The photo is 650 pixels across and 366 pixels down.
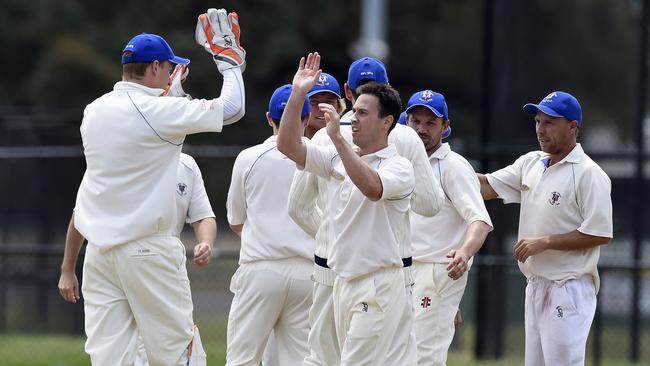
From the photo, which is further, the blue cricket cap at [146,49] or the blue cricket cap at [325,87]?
the blue cricket cap at [325,87]

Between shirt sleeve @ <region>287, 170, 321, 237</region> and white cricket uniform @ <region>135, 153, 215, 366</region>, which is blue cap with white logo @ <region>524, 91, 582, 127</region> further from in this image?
white cricket uniform @ <region>135, 153, 215, 366</region>

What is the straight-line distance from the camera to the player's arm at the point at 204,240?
25.1 feet

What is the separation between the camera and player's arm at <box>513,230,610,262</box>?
24.8ft

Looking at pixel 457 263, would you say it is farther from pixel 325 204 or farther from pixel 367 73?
pixel 367 73

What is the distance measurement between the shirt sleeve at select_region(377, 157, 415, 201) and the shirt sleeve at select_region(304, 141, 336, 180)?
0.26 meters

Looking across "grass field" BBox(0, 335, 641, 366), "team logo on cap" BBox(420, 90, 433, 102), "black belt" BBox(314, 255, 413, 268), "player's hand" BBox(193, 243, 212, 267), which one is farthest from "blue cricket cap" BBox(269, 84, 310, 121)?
"grass field" BBox(0, 335, 641, 366)

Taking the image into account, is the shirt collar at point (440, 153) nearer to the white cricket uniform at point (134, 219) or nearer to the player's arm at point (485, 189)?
the player's arm at point (485, 189)

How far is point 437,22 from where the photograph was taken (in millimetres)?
29016

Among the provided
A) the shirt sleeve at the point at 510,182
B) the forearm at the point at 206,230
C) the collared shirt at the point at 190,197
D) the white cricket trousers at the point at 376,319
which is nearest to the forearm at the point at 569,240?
the shirt sleeve at the point at 510,182

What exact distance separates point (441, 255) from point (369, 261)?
129 cm

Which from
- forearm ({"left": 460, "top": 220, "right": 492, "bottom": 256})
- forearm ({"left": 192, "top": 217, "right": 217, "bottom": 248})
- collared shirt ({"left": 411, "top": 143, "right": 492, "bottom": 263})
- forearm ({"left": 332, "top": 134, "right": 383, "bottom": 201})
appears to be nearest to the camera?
forearm ({"left": 332, "top": 134, "right": 383, "bottom": 201})

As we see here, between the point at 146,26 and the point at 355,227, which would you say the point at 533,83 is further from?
Result: the point at 146,26

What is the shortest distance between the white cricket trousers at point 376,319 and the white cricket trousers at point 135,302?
0.92m

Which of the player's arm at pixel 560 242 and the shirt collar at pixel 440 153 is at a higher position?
the shirt collar at pixel 440 153
